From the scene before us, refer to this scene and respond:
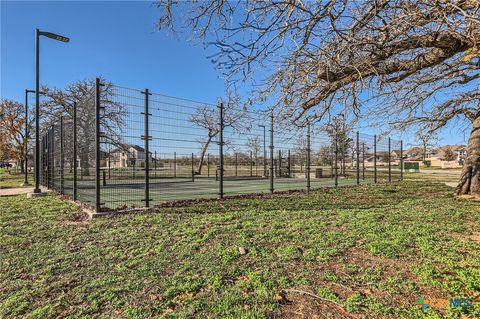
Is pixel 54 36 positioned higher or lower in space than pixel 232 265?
higher

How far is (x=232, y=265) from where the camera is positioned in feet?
8.80

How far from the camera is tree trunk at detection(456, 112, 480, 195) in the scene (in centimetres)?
760

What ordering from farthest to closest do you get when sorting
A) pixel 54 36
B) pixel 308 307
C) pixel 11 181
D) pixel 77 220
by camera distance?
pixel 11 181
pixel 54 36
pixel 77 220
pixel 308 307

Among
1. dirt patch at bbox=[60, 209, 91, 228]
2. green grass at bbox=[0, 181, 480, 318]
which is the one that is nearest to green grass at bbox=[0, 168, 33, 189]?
dirt patch at bbox=[60, 209, 91, 228]

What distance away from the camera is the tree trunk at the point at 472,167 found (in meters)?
7.60

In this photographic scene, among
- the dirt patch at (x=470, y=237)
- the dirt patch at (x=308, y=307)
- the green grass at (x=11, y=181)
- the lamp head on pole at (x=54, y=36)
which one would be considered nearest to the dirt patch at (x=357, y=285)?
the dirt patch at (x=308, y=307)

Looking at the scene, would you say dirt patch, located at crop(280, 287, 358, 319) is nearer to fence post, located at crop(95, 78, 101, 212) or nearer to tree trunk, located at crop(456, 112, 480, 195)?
fence post, located at crop(95, 78, 101, 212)

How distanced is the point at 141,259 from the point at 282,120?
300 centimetres

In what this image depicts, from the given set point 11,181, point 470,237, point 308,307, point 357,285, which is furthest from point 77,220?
point 11,181

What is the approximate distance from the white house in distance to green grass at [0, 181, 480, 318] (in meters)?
1.27
